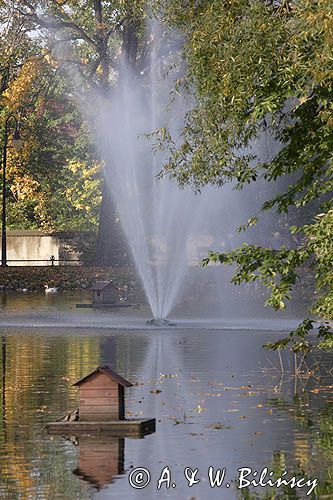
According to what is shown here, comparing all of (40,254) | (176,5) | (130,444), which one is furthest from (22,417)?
(40,254)

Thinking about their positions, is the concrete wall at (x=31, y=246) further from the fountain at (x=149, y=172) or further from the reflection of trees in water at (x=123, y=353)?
the reflection of trees in water at (x=123, y=353)

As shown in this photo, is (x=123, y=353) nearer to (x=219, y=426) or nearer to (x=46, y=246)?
(x=219, y=426)

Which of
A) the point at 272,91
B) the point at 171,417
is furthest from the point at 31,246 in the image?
the point at 272,91

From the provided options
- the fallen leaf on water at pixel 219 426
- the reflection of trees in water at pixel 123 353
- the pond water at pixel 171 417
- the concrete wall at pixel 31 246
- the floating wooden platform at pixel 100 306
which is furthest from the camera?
the concrete wall at pixel 31 246

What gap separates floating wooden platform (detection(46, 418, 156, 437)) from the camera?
15.5 metres

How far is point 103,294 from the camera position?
45188mm

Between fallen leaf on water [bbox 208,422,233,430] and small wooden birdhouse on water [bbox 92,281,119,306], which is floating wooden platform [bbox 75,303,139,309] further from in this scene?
fallen leaf on water [bbox 208,422,233,430]

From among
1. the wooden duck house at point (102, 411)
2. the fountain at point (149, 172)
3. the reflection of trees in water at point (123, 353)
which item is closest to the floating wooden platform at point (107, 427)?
the wooden duck house at point (102, 411)

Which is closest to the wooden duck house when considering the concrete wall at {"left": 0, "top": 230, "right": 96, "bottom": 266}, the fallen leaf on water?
the fallen leaf on water

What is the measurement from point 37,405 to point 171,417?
7.00ft

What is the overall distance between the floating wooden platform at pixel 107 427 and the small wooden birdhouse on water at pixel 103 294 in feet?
95.0

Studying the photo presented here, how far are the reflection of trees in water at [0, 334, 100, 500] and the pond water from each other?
0.01 m

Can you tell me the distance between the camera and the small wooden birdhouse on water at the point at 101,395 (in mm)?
15789

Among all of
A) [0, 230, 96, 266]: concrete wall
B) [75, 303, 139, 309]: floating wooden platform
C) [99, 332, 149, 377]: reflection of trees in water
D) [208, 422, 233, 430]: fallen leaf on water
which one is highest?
[0, 230, 96, 266]: concrete wall
